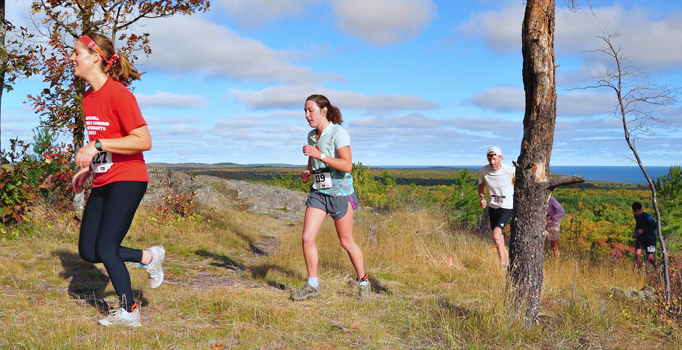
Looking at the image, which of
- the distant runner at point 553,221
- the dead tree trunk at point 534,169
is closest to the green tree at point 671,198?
the distant runner at point 553,221

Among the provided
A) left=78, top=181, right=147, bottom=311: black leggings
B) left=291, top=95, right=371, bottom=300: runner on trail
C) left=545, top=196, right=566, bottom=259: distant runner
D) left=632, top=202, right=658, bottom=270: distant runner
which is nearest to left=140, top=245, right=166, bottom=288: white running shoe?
left=78, top=181, right=147, bottom=311: black leggings

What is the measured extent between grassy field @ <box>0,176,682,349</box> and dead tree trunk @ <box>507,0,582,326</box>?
0.26 metres

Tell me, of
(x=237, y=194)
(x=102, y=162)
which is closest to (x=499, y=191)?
(x=102, y=162)

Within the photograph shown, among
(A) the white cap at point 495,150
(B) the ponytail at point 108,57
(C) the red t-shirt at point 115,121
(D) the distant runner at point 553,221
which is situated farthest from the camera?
(D) the distant runner at point 553,221

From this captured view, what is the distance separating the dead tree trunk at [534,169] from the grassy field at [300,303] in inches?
10.1

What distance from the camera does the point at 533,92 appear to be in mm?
3895

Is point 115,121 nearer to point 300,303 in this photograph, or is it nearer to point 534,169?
point 300,303

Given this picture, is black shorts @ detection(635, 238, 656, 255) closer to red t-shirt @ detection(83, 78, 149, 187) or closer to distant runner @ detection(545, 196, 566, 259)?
distant runner @ detection(545, 196, 566, 259)

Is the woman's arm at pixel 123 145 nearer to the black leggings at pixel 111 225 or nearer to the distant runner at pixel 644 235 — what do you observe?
the black leggings at pixel 111 225

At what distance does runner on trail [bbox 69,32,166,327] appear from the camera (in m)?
3.14

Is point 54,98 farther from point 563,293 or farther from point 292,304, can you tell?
point 563,293

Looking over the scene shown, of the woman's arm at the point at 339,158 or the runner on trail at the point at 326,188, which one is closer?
the woman's arm at the point at 339,158

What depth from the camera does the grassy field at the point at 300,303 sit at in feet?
11.2

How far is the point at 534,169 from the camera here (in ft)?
12.4
